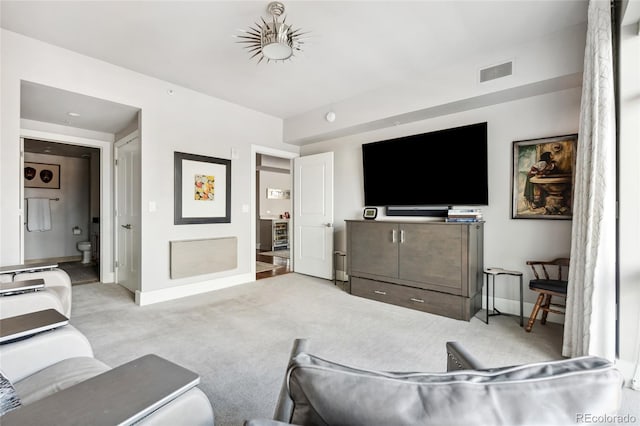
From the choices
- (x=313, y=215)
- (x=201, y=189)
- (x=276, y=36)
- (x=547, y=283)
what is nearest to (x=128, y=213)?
(x=201, y=189)

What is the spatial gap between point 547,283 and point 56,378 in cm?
353

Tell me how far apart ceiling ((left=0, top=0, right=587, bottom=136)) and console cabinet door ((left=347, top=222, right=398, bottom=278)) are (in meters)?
1.88

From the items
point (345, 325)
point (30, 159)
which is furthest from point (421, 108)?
point (30, 159)

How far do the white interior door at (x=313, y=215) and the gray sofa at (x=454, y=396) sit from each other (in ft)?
14.2

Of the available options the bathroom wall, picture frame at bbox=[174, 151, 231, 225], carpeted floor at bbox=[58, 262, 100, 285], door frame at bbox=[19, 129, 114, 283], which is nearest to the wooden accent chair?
picture frame at bbox=[174, 151, 231, 225]

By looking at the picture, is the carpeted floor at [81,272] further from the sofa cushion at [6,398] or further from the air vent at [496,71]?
the air vent at [496,71]

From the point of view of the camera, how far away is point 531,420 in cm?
54

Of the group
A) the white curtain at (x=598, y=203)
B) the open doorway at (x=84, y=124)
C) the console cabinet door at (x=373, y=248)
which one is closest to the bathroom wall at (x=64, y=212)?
the open doorway at (x=84, y=124)

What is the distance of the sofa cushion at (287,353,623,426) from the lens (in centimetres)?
54

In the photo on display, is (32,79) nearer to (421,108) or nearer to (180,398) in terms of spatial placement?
(180,398)

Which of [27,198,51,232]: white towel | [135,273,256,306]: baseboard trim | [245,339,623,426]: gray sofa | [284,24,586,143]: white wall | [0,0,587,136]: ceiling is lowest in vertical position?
[135,273,256,306]: baseboard trim

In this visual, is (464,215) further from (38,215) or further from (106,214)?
(38,215)

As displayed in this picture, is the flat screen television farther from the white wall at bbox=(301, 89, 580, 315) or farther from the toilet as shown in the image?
the toilet

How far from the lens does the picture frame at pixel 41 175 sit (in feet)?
20.1
